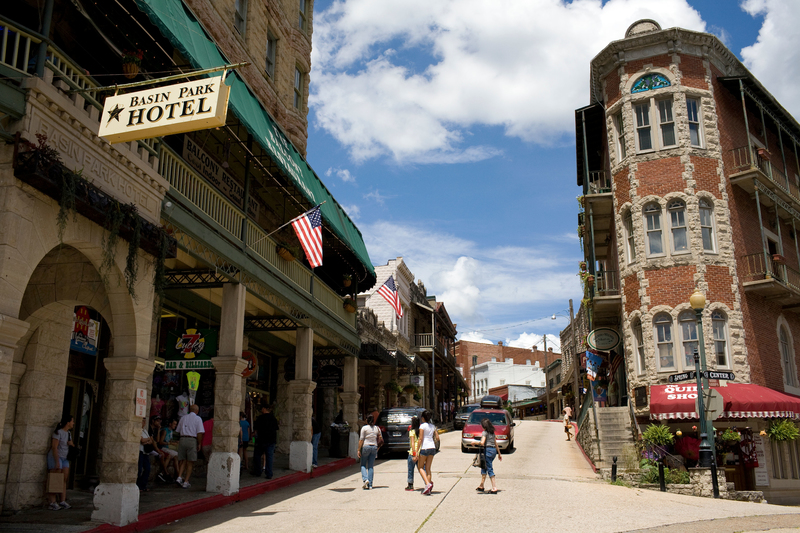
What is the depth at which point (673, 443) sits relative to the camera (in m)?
19.5

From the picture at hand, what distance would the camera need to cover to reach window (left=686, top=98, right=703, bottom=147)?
2292 centimetres

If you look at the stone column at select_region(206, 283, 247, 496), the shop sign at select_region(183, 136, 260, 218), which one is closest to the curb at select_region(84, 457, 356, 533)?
the stone column at select_region(206, 283, 247, 496)

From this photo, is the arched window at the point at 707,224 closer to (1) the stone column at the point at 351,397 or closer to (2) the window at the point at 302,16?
(1) the stone column at the point at 351,397

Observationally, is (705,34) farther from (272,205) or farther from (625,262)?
(272,205)

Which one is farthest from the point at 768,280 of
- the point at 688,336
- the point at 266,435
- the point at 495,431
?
the point at 266,435

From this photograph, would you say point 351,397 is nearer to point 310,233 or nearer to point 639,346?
point 310,233

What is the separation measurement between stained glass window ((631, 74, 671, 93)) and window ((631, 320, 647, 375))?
8670 mm

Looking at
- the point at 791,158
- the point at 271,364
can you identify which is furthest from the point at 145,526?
the point at 791,158

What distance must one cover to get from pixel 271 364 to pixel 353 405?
362 centimetres

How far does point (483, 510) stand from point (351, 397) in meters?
12.5

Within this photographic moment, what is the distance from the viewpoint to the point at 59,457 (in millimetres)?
10695

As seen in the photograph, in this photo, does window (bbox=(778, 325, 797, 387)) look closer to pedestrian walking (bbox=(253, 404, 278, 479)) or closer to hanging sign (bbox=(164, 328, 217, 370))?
pedestrian walking (bbox=(253, 404, 278, 479))

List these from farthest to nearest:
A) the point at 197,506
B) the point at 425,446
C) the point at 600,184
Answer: the point at 600,184 < the point at 425,446 < the point at 197,506

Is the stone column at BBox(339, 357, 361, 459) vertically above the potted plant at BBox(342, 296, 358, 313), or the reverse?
the potted plant at BBox(342, 296, 358, 313)
